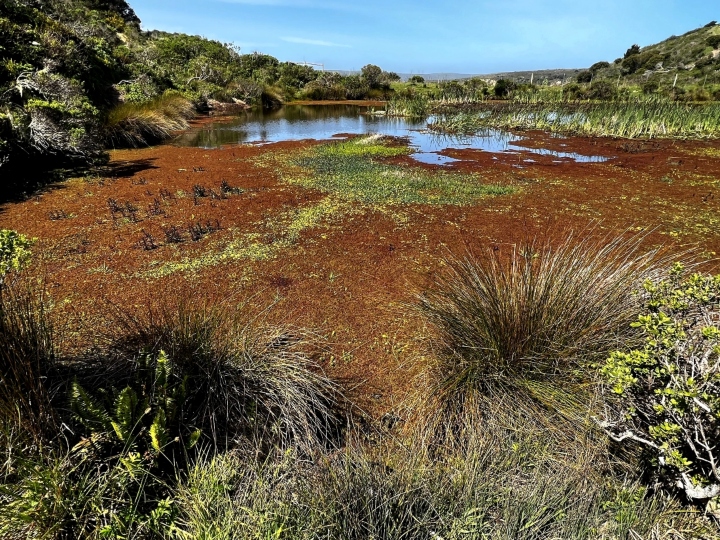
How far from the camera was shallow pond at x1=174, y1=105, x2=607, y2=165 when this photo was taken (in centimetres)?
1335

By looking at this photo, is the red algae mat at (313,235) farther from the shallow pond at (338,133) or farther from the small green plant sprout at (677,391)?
the shallow pond at (338,133)

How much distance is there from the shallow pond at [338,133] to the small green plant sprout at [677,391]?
9.95 m

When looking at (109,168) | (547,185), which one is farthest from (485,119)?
(109,168)

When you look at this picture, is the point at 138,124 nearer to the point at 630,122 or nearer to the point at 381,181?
the point at 381,181

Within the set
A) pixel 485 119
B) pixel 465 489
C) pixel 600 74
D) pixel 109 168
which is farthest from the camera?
pixel 600 74

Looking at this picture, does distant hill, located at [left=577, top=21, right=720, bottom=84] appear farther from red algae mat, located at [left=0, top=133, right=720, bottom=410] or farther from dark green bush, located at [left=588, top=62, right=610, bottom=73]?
red algae mat, located at [left=0, top=133, right=720, bottom=410]

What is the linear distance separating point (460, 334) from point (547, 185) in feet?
24.1

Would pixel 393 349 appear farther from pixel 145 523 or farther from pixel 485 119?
pixel 485 119

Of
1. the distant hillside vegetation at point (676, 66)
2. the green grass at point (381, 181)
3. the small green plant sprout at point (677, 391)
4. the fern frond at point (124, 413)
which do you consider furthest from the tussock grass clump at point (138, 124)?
the distant hillside vegetation at point (676, 66)

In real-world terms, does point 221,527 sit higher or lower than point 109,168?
lower

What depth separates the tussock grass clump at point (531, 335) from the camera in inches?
96.3

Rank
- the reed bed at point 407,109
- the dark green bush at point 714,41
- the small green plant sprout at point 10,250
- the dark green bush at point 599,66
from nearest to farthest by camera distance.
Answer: the small green plant sprout at point 10,250
the reed bed at point 407,109
the dark green bush at point 714,41
the dark green bush at point 599,66

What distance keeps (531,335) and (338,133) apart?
15528 mm

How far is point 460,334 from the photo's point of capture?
8.96 feet
